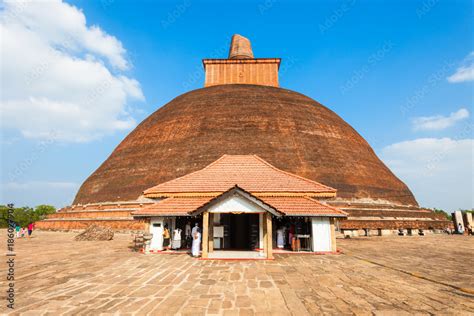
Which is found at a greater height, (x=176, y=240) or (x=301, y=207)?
(x=301, y=207)

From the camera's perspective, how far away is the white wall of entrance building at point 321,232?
1290 centimetres

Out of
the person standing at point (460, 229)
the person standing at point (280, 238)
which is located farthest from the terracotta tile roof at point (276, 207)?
the person standing at point (460, 229)

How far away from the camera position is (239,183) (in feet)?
49.0

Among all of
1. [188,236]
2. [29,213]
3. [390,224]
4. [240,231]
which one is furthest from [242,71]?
[29,213]

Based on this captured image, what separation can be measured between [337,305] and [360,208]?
751 inches

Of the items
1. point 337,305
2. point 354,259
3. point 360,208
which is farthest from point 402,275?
point 360,208

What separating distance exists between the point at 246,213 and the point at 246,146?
11578mm

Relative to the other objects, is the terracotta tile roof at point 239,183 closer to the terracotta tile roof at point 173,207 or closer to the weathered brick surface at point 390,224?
the terracotta tile roof at point 173,207

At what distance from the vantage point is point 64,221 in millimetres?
25781

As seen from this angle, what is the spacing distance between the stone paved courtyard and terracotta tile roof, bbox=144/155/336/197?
4.36 m

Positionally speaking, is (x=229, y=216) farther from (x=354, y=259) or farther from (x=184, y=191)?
(x=354, y=259)

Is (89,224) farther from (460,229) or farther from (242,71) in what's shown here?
(460,229)

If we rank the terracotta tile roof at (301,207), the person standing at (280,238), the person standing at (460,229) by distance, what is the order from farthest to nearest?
the person standing at (460,229)
the person standing at (280,238)
the terracotta tile roof at (301,207)

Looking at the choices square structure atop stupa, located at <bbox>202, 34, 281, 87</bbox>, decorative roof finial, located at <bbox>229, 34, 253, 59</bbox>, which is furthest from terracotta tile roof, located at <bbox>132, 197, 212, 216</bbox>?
decorative roof finial, located at <bbox>229, 34, 253, 59</bbox>
